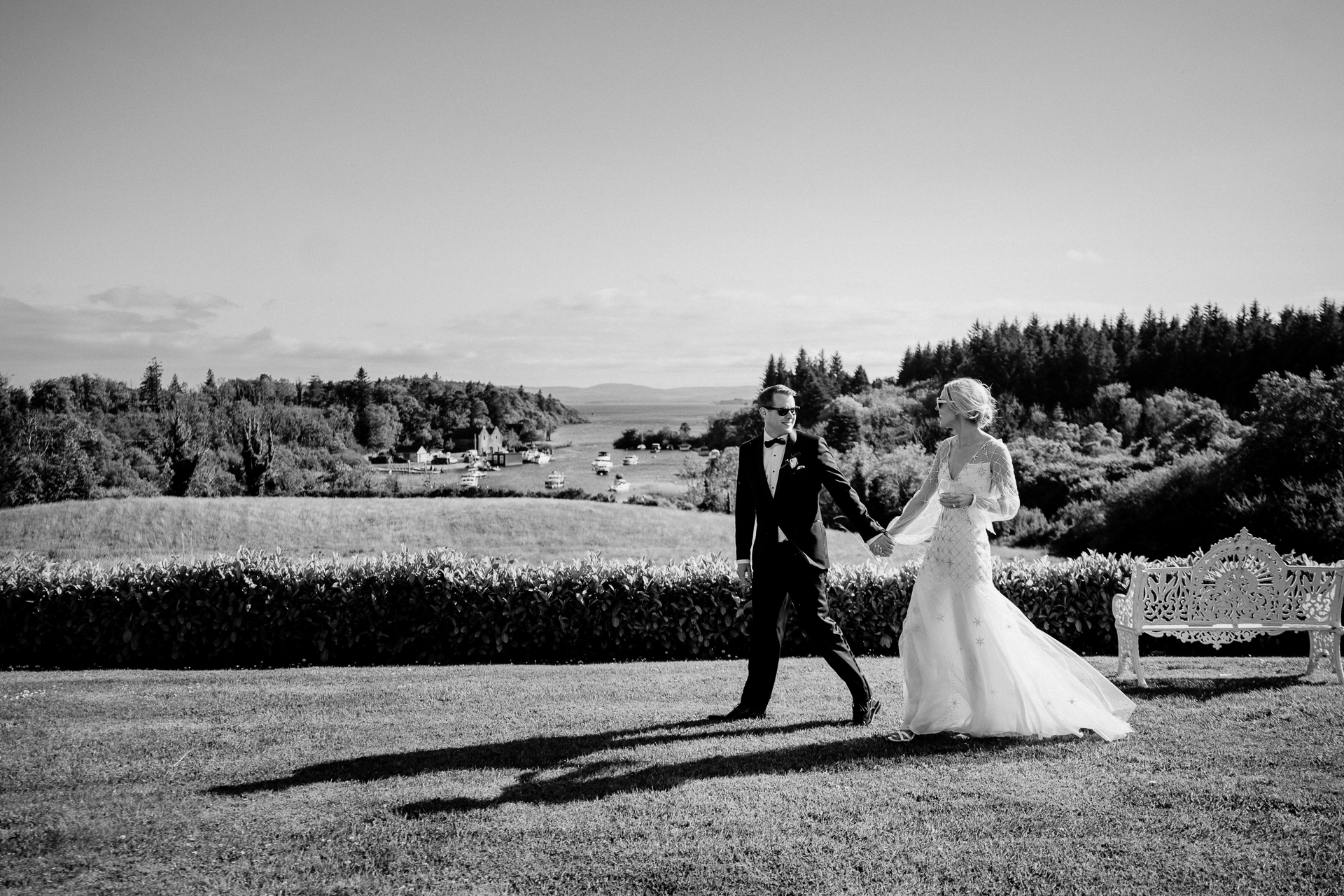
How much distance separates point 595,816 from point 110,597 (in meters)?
9.00

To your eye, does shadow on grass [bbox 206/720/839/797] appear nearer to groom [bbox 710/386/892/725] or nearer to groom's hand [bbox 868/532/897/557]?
groom [bbox 710/386/892/725]

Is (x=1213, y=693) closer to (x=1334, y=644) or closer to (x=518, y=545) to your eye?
(x=1334, y=644)

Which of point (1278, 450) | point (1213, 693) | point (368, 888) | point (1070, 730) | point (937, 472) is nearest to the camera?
point (368, 888)

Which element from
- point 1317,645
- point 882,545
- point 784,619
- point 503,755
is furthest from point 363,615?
point 1317,645

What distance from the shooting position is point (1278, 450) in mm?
24719

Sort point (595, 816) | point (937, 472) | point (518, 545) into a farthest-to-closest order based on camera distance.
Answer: point (518, 545) → point (937, 472) → point (595, 816)

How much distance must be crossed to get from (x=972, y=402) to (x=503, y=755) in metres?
4.10

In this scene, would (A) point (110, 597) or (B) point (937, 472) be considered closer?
(B) point (937, 472)

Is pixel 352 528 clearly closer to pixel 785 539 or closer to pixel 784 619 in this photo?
pixel 784 619

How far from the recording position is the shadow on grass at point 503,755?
5.35 m

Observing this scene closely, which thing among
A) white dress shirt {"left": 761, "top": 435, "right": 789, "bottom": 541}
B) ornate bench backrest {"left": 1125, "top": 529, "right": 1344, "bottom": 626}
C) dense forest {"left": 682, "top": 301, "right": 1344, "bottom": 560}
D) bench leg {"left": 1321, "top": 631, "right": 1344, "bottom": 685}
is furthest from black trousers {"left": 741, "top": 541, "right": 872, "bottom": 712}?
dense forest {"left": 682, "top": 301, "right": 1344, "bottom": 560}

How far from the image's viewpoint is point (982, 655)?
19.6ft

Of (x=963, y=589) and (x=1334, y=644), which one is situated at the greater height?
(x=963, y=589)

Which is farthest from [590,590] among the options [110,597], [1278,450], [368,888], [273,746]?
[1278,450]
